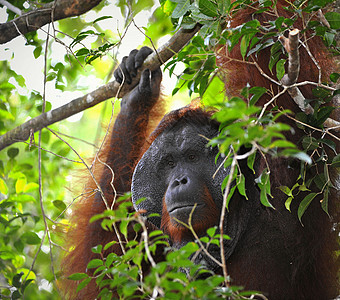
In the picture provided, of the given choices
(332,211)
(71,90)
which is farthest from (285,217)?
(71,90)

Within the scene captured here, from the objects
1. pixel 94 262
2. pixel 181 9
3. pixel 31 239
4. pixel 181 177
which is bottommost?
pixel 31 239

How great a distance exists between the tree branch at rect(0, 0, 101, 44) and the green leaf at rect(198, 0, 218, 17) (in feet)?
5.11

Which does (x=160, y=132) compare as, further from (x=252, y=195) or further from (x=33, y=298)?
(x=33, y=298)

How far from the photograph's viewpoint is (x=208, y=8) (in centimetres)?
247

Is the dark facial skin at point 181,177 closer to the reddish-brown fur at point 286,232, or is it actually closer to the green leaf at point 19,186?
the reddish-brown fur at point 286,232

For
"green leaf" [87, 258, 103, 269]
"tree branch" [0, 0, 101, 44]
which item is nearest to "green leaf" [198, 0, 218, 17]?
"green leaf" [87, 258, 103, 269]

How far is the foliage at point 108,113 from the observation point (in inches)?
61.3

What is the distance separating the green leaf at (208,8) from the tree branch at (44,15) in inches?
61.3

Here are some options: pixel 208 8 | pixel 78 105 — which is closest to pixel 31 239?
pixel 78 105

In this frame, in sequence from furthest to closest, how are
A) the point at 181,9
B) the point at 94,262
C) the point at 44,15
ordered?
the point at 44,15 < the point at 181,9 < the point at 94,262

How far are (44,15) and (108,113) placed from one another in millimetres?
2298

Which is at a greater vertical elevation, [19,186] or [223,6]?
[223,6]

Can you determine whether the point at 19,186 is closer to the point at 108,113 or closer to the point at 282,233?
the point at 108,113

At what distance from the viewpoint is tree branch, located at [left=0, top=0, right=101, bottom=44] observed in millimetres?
3811
